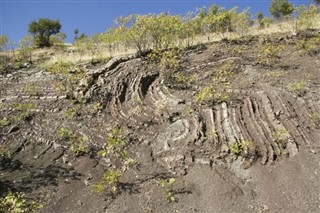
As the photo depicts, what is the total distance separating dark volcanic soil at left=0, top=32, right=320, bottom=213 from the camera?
27.5 feet

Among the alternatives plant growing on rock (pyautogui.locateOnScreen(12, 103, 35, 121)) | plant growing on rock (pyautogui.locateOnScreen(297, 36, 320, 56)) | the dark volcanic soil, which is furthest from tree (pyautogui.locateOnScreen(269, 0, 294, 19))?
plant growing on rock (pyautogui.locateOnScreen(12, 103, 35, 121))

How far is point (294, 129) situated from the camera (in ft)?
32.9

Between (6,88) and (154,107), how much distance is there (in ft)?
27.0

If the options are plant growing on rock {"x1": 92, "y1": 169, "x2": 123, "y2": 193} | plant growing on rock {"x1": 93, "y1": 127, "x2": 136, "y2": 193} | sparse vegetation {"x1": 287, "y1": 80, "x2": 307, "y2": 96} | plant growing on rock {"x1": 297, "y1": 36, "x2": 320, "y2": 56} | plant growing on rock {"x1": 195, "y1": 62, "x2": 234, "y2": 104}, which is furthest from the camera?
plant growing on rock {"x1": 297, "y1": 36, "x2": 320, "y2": 56}

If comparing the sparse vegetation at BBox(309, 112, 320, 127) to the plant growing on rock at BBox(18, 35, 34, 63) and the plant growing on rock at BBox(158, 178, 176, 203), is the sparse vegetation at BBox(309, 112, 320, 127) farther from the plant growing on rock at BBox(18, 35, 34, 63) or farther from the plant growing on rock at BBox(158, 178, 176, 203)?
the plant growing on rock at BBox(18, 35, 34, 63)

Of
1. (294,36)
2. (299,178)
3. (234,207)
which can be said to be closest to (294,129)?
(299,178)

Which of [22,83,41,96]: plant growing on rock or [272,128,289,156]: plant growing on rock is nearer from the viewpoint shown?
[272,128,289,156]: plant growing on rock

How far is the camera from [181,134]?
1061 centimetres

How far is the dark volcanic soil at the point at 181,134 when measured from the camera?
837 centimetres

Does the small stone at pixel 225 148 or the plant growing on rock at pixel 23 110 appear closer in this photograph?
the small stone at pixel 225 148

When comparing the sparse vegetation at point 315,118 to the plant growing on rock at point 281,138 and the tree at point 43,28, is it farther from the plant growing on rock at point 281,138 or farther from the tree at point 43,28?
the tree at point 43,28

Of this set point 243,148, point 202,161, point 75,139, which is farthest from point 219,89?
point 75,139

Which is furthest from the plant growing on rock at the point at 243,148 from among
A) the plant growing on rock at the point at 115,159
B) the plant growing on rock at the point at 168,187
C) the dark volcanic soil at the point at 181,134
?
the plant growing on rock at the point at 115,159

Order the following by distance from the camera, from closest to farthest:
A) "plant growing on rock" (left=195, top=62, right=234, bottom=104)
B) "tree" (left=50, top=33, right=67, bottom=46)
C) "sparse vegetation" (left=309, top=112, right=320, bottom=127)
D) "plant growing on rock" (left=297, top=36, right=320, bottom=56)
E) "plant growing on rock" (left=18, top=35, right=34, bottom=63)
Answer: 1. "sparse vegetation" (left=309, top=112, right=320, bottom=127)
2. "plant growing on rock" (left=195, top=62, right=234, bottom=104)
3. "plant growing on rock" (left=297, top=36, right=320, bottom=56)
4. "plant growing on rock" (left=18, top=35, right=34, bottom=63)
5. "tree" (left=50, top=33, right=67, bottom=46)
